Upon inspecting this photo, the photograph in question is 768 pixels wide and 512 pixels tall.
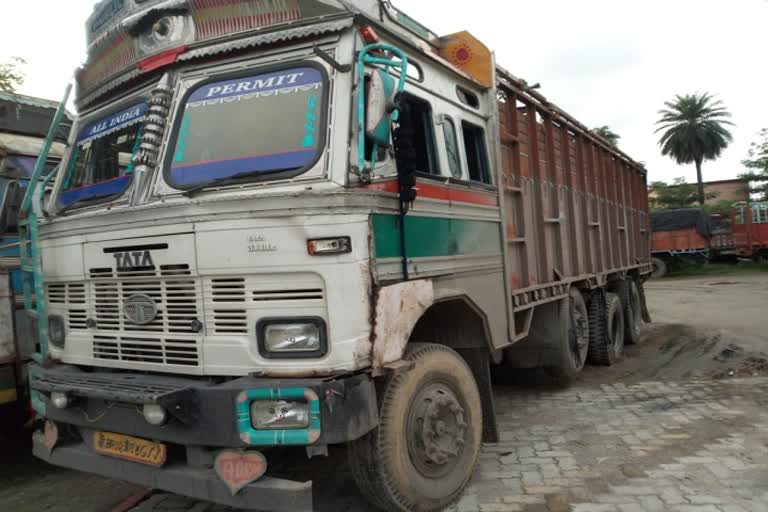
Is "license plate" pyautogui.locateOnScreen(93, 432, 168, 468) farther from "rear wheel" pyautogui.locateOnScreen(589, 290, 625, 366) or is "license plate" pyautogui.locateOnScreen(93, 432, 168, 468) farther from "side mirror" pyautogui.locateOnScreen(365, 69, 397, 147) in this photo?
"rear wheel" pyautogui.locateOnScreen(589, 290, 625, 366)

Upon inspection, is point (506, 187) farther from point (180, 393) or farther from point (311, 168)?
point (180, 393)

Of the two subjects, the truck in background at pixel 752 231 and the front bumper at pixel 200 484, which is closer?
the front bumper at pixel 200 484

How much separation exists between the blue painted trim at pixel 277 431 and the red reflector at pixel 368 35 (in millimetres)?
1926

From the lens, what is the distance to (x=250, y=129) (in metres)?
3.38

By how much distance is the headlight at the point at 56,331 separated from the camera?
3901 mm

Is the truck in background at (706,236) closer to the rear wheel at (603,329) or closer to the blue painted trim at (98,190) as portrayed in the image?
the rear wheel at (603,329)

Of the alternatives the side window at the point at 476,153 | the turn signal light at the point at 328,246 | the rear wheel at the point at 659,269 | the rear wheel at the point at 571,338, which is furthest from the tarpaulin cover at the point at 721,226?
the turn signal light at the point at 328,246

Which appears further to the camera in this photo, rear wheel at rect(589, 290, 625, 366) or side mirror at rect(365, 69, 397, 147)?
rear wheel at rect(589, 290, 625, 366)

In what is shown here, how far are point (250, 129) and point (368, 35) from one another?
84cm

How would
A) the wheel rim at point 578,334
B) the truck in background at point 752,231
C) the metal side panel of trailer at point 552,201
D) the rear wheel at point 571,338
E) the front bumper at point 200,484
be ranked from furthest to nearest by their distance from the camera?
1. the truck in background at point 752,231
2. the wheel rim at point 578,334
3. the rear wheel at point 571,338
4. the metal side panel of trailer at point 552,201
5. the front bumper at point 200,484

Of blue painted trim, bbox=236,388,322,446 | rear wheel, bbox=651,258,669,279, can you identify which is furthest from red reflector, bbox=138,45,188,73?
rear wheel, bbox=651,258,669,279

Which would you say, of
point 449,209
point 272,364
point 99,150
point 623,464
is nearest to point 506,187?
point 449,209

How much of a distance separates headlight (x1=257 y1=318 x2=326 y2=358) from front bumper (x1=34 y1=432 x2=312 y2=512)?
24.3 inches

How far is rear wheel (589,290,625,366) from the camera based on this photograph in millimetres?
7691
